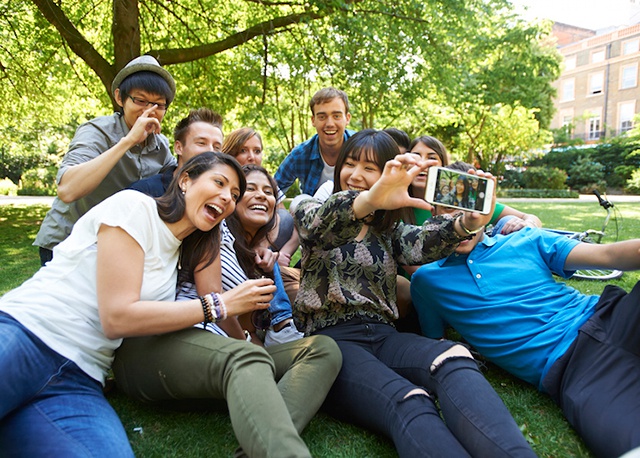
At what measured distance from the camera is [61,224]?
12.3 ft

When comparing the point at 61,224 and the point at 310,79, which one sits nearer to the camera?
the point at 61,224

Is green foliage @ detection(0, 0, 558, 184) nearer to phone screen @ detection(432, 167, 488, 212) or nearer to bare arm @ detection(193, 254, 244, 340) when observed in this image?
phone screen @ detection(432, 167, 488, 212)

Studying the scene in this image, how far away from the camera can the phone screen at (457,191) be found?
242 cm

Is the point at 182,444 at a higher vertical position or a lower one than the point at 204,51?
lower

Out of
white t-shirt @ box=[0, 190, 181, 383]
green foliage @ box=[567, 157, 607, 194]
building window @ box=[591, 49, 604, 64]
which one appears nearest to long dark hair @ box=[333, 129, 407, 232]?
white t-shirt @ box=[0, 190, 181, 383]

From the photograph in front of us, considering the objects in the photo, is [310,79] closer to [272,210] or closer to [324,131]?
[324,131]

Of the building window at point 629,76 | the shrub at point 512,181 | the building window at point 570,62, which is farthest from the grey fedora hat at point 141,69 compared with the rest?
the building window at point 570,62

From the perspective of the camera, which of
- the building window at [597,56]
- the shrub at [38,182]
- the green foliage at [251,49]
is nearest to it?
the green foliage at [251,49]

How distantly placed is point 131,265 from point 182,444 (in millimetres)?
992

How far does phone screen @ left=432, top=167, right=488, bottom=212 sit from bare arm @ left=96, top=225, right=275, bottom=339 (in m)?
1.37

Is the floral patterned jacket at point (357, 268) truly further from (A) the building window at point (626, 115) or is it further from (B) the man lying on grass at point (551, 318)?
(A) the building window at point (626, 115)

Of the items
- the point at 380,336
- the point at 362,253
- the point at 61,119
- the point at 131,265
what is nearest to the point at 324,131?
the point at 362,253

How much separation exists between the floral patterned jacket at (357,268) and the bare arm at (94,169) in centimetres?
141

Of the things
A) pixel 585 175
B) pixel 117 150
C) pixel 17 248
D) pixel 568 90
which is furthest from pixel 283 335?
pixel 568 90
